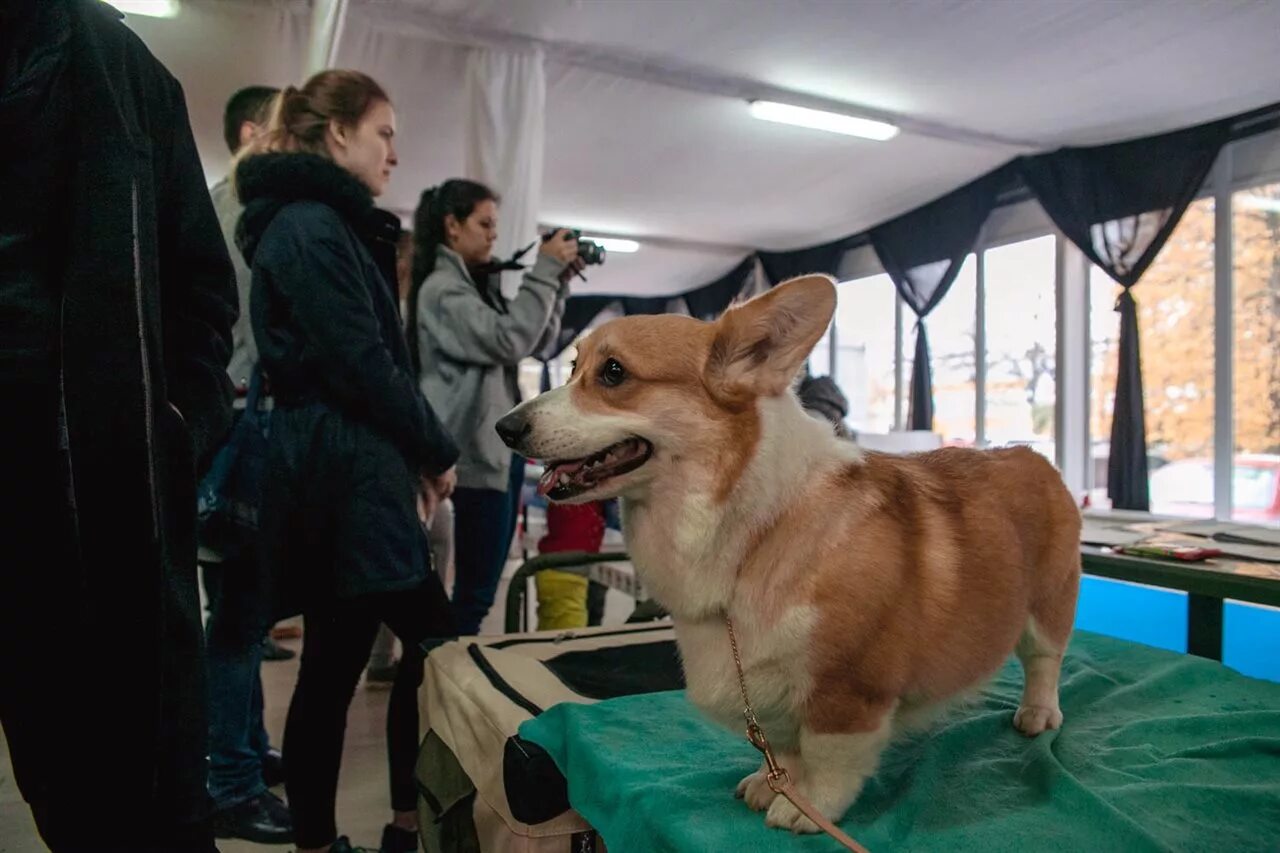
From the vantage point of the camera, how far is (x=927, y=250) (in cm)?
633

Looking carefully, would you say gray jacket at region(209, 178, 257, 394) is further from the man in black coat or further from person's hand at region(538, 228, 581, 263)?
the man in black coat

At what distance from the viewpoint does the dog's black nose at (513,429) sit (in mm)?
986

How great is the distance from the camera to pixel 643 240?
8.00 m

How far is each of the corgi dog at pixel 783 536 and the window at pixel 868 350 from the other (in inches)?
245

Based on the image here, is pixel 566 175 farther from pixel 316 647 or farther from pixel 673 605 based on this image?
pixel 673 605

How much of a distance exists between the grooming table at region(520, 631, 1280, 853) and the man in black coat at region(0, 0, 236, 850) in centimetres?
50

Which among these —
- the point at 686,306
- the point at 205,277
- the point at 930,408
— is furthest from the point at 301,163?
the point at 686,306

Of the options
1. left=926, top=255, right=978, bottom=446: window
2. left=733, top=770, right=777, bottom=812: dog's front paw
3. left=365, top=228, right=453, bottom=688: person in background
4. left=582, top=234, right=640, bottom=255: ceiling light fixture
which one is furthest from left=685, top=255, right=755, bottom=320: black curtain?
left=733, top=770, right=777, bottom=812: dog's front paw

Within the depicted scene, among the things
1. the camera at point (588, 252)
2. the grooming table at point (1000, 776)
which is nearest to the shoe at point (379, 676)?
the camera at point (588, 252)

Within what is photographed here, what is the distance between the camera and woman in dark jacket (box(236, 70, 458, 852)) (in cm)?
148

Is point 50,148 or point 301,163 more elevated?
point 301,163

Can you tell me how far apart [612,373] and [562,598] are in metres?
2.03

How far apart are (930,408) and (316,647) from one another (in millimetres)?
5665

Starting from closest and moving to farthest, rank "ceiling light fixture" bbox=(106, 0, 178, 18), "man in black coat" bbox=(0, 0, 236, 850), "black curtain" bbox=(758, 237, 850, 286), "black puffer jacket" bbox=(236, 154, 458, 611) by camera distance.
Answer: "man in black coat" bbox=(0, 0, 236, 850) < "black puffer jacket" bbox=(236, 154, 458, 611) < "ceiling light fixture" bbox=(106, 0, 178, 18) < "black curtain" bbox=(758, 237, 850, 286)
